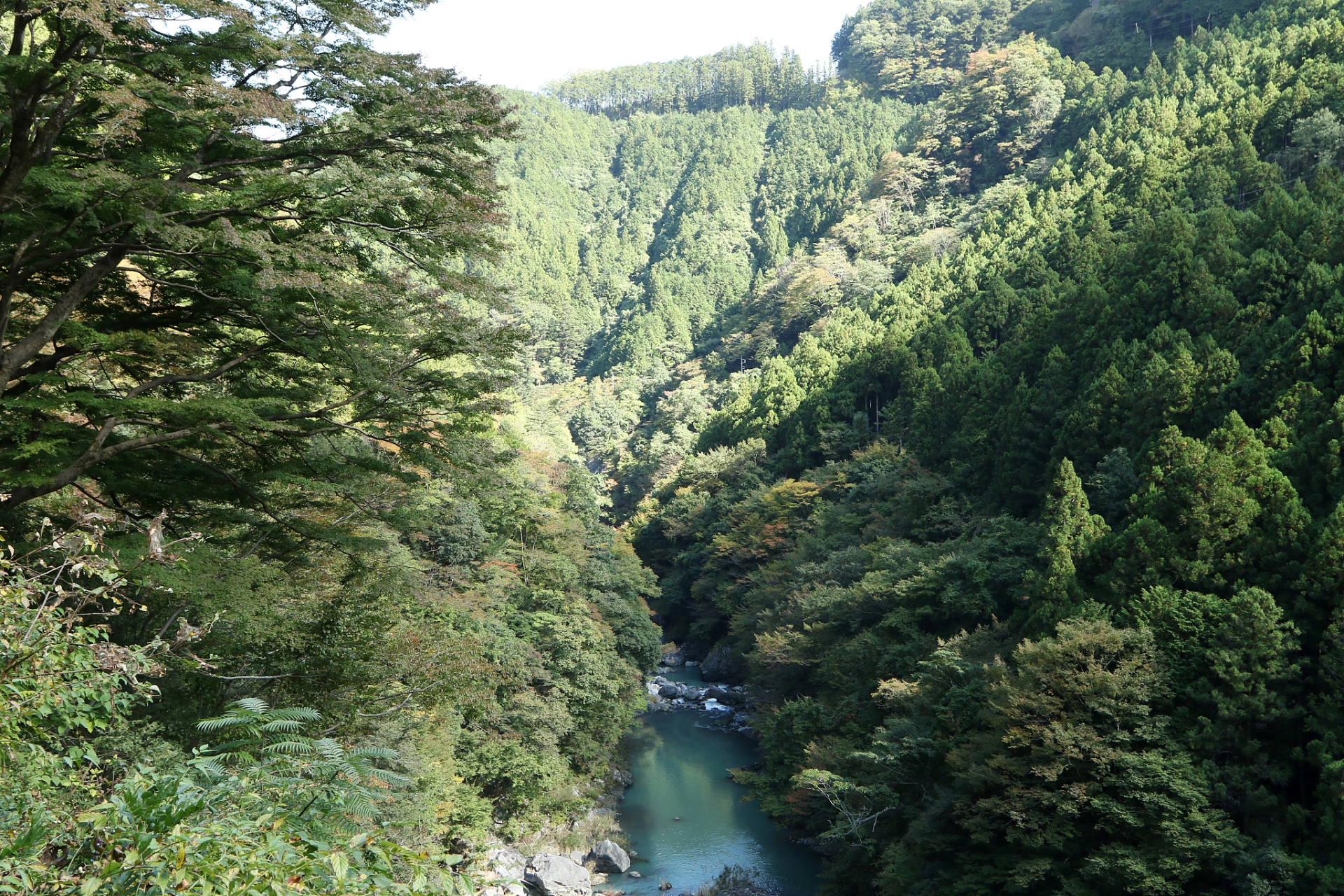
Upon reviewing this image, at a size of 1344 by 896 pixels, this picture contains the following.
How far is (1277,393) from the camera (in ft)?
50.3

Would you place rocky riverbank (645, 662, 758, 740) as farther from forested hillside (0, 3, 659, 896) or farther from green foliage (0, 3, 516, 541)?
green foliage (0, 3, 516, 541)

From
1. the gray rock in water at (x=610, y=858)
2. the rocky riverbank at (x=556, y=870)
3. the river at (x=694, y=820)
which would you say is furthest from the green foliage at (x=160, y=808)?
the gray rock in water at (x=610, y=858)

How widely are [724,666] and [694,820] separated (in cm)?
1222

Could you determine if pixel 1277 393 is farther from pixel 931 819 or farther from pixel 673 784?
pixel 673 784

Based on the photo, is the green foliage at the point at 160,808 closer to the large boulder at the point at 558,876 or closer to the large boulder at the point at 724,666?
the large boulder at the point at 558,876

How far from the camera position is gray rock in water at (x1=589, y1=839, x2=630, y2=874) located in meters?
18.2

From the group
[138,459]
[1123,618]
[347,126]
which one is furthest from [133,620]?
[1123,618]

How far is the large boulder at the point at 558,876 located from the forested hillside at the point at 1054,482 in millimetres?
4444

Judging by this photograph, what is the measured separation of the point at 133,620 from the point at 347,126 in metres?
5.71

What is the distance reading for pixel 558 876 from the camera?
17.1m

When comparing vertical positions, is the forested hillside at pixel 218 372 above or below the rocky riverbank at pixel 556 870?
above

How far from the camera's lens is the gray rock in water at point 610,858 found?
1823cm

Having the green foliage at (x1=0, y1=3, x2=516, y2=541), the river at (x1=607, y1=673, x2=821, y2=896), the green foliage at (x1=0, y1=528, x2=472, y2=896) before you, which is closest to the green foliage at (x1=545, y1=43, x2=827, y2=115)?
the river at (x1=607, y1=673, x2=821, y2=896)

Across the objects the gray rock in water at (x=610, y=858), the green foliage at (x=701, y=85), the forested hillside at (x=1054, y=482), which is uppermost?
the green foliage at (x=701, y=85)
